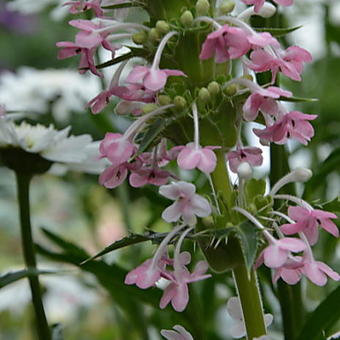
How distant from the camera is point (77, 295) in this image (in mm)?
1175

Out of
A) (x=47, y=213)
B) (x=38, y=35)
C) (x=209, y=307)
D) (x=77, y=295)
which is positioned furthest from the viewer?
(x=38, y=35)

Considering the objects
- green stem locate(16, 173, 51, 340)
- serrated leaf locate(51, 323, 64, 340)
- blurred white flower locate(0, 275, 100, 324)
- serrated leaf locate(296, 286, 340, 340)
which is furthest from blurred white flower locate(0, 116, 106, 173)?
blurred white flower locate(0, 275, 100, 324)

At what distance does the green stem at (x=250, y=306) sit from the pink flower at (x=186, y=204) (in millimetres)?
59

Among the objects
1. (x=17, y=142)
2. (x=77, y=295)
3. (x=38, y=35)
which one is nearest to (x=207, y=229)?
(x=17, y=142)

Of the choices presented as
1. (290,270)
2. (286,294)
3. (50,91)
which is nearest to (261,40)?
(290,270)

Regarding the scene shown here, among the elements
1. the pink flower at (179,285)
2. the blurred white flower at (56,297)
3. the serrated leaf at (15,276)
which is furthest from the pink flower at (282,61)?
the blurred white flower at (56,297)

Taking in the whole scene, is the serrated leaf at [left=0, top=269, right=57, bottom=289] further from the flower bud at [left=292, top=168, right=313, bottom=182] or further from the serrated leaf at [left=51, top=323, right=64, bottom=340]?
the flower bud at [left=292, top=168, right=313, bottom=182]

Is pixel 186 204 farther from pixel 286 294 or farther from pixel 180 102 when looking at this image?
pixel 286 294

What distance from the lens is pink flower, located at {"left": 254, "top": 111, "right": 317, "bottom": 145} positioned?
1.34ft

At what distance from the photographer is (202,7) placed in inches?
16.6

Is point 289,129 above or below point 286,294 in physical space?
above

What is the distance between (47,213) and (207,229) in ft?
4.33

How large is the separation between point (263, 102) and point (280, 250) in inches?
3.0

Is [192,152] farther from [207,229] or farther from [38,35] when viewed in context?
[38,35]
